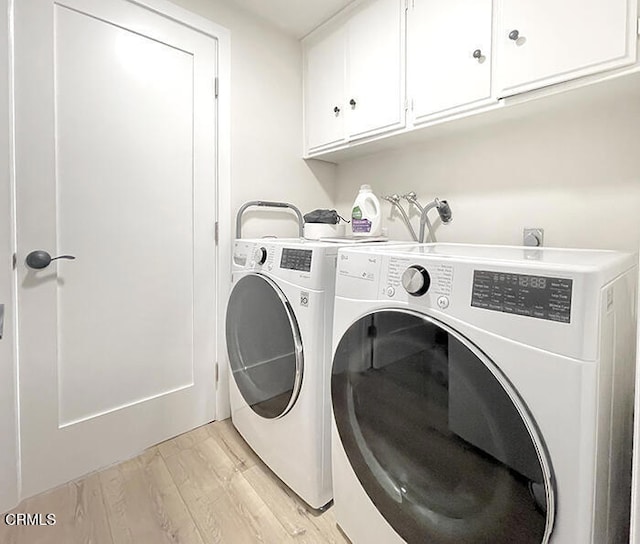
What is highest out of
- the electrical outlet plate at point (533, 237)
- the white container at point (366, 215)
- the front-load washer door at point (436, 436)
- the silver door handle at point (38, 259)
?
the white container at point (366, 215)

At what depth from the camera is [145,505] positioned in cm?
131

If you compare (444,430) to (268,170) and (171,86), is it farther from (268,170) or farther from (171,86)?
(171,86)

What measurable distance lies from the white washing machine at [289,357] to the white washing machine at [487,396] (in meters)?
0.17

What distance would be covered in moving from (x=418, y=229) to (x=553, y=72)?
91 cm

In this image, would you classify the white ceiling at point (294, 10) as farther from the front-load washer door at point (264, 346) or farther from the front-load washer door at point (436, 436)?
the front-load washer door at point (436, 436)

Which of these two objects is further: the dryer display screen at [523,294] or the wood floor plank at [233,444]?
the wood floor plank at [233,444]

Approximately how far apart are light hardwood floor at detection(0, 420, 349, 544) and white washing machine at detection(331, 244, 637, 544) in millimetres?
353

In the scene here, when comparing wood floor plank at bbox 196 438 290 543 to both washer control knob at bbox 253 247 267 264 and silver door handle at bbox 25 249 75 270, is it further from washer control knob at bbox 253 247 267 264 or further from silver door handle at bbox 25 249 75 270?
silver door handle at bbox 25 249 75 270

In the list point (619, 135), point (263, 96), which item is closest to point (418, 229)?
point (619, 135)

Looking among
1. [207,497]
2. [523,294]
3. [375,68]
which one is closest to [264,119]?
[375,68]

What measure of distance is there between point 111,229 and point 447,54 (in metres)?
1.60

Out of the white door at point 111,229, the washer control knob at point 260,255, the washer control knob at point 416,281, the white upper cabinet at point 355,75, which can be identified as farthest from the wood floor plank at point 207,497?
the white upper cabinet at point 355,75

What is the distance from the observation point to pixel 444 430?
81cm

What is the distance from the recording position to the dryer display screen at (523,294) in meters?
0.63
